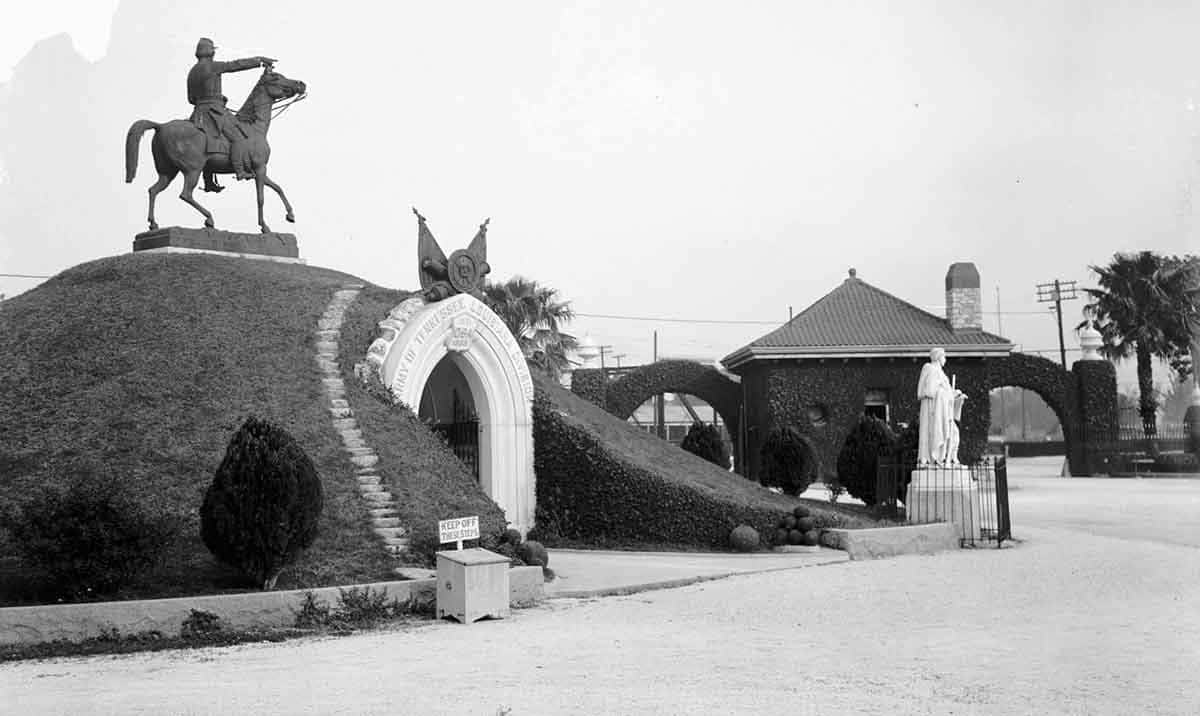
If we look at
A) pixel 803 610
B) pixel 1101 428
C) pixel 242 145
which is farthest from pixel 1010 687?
pixel 1101 428

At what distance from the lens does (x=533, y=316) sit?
4009 centimetres

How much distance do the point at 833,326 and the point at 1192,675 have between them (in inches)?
1114

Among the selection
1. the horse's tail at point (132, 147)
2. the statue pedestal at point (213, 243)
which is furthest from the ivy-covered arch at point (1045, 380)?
the horse's tail at point (132, 147)

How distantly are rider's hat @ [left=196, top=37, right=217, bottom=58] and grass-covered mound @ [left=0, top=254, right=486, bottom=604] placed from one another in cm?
393

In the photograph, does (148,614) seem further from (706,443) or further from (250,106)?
(706,443)

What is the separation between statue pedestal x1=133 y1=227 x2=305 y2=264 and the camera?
22.9 m

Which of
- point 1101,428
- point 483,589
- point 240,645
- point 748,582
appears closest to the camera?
point 240,645

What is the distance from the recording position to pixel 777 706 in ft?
25.4

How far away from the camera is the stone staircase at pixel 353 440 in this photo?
14.9 m

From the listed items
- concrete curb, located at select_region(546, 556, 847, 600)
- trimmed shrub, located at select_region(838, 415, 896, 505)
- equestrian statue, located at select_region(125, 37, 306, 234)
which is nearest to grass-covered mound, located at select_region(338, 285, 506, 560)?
concrete curb, located at select_region(546, 556, 847, 600)

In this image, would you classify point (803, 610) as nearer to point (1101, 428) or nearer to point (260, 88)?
point (260, 88)

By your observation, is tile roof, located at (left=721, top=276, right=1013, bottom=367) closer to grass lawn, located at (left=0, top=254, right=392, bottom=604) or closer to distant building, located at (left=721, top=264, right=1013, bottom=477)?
distant building, located at (left=721, top=264, right=1013, bottom=477)

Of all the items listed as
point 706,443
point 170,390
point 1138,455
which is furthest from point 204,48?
point 1138,455

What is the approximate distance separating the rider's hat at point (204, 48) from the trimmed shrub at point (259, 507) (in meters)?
12.1
